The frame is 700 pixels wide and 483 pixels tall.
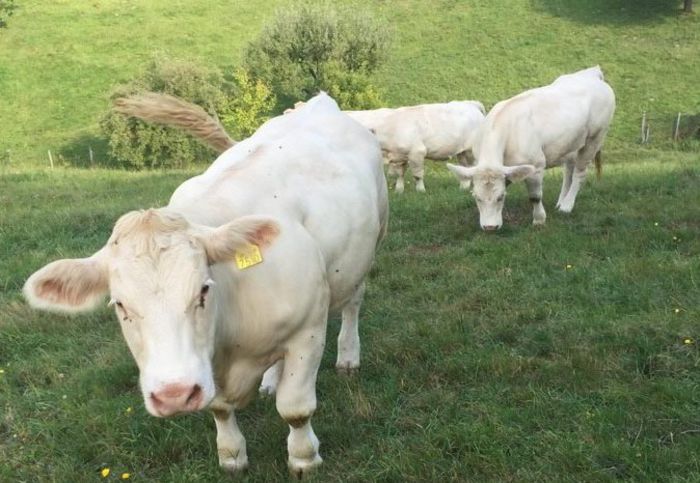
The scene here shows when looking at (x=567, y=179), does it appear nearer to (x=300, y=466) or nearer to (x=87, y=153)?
(x=300, y=466)

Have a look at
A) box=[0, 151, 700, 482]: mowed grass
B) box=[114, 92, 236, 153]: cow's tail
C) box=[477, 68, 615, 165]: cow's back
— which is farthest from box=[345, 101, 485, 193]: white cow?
box=[114, 92, 236, 153]: cow's tail

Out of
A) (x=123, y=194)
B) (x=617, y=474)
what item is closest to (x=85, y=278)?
(x=617, y=474)

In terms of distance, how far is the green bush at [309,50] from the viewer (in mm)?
34812

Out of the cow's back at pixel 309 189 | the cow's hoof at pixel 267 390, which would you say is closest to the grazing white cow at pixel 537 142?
the cow's back at pixel 309 189

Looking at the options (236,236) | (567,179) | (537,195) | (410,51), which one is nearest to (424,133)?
(567,179)

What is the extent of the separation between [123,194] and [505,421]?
11.0 meters

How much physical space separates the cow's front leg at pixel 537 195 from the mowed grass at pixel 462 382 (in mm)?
1345

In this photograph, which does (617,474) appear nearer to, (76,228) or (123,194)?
(76,228)

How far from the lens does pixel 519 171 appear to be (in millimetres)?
8609

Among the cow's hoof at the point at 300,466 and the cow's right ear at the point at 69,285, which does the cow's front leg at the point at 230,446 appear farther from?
the cow's right ear at the point at 69,285

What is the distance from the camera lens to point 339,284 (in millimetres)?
4082

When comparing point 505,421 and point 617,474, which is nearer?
point 617,474

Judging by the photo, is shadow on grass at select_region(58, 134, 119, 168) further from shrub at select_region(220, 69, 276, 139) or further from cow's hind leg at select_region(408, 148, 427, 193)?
cow's hind leg at select_region(408, 148, 427, 193)

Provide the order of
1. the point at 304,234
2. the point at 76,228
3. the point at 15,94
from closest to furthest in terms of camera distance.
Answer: the point at 304,234
the point at 76,228
the point at 15,94
